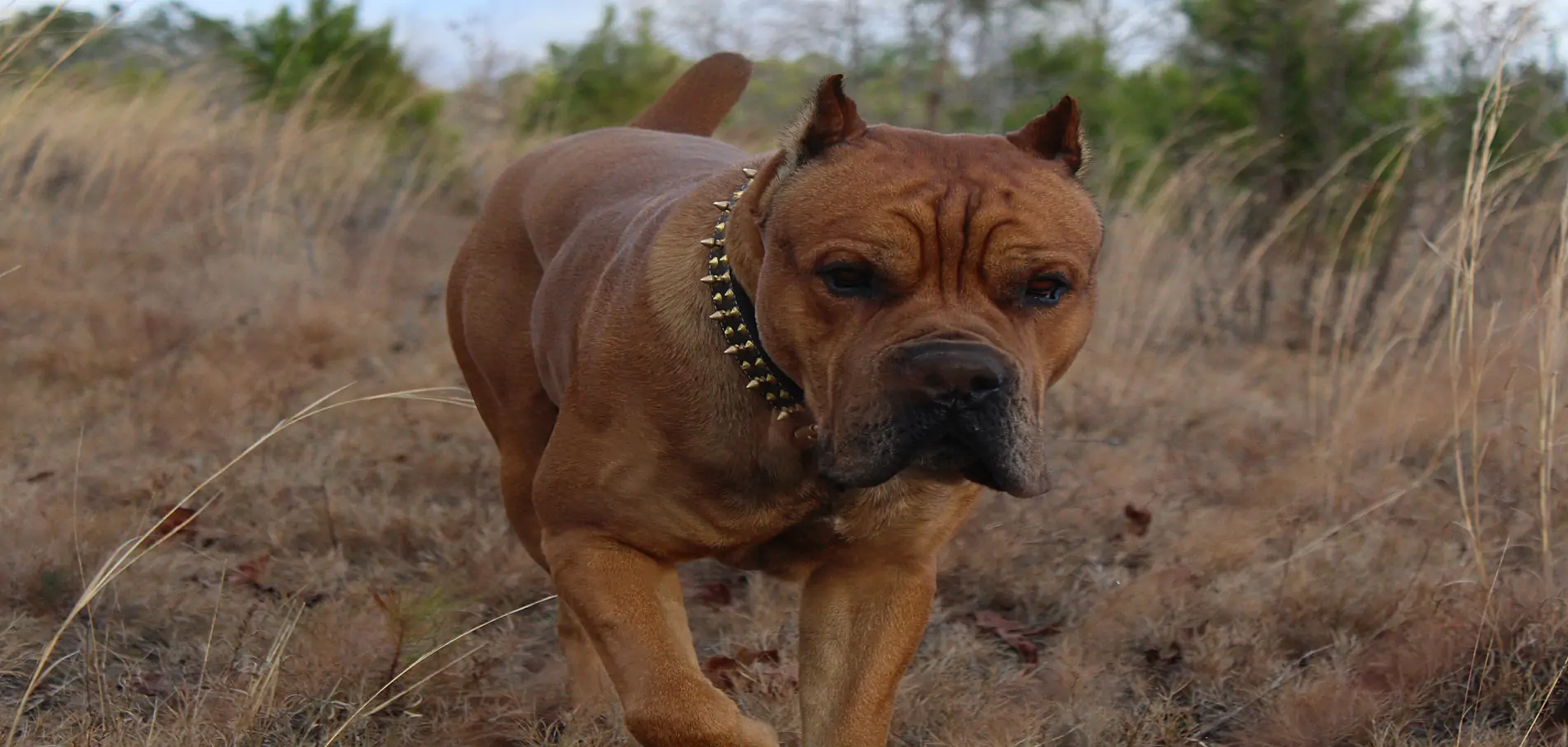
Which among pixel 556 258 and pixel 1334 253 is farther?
pixel 1334 253

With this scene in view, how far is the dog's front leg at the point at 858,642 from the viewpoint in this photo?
279cm

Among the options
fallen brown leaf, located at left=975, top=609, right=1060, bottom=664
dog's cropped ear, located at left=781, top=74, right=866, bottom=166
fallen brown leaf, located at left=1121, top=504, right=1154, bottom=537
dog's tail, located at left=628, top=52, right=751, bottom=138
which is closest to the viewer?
dog's cropped ear, located at left=781, top=74, right=866, bottom=166

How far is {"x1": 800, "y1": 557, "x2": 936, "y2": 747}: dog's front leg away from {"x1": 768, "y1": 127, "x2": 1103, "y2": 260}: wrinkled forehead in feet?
2.38

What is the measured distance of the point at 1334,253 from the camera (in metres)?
5.98

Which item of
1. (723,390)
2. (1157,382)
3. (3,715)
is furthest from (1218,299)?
(3,715)

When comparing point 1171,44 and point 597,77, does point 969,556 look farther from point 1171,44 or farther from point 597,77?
point 597,77

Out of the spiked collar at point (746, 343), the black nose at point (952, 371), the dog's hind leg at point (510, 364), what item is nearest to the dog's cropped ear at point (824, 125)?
the spiked collar at point (746, 343)

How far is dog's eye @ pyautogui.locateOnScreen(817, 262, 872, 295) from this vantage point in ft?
8.02

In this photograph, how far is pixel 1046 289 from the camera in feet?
8.34

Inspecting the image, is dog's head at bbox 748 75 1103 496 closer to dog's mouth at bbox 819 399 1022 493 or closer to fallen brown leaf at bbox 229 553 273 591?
dog's mouth at bbox 819 399 1022 493

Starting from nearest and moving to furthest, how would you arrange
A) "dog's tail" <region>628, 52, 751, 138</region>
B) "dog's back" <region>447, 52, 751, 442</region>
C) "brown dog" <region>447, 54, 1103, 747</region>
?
"brown dog" <region>447, 54, 1103, 747</region> → "dog's back" <region>447, 52, 751, 442</region> → "dog's tail" <region>628, 52, 751, 138</region>

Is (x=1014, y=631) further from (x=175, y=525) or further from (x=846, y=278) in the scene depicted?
(x=175, y=525)

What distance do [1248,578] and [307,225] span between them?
6.20 m

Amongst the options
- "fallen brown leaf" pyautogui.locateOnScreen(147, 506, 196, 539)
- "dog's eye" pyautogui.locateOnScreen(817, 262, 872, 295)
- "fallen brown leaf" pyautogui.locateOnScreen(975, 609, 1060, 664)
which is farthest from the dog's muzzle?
"fallen brown leaf" pyautogui.locateOnScreen(147, 506, 196, 539)
